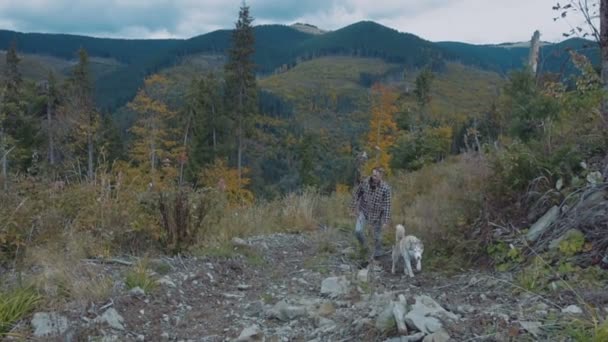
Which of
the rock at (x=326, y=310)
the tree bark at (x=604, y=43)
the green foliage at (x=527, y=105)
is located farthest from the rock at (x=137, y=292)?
the green foliage at (x=527, y=105)

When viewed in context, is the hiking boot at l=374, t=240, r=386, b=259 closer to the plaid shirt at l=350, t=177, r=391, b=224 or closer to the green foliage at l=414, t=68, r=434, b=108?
the plaid shirt at l=350, t=177, r=391, b=224

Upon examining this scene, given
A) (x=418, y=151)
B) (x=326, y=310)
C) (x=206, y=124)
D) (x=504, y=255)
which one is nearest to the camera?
(x=326, y=310)

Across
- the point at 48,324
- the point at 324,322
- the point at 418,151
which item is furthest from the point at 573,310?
the point at 418,151

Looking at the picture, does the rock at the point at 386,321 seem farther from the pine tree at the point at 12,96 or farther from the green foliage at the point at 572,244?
the pine tree at the point at 12,96

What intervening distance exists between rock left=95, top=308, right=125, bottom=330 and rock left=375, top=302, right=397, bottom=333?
233cm

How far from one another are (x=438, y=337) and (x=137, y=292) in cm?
313

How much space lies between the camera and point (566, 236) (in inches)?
212

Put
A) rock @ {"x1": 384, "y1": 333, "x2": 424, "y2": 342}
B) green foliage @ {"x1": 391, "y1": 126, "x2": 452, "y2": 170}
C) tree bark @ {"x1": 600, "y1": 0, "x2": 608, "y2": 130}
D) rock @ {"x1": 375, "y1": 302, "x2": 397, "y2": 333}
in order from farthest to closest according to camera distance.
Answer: green foliage @ {"x1": 391, "y1": 126, "x2": 452, "y2": 170} < tree bark @ {"x1": 600, "y1": 0, "x2": 608, "y2": 130} < rock @ {"x1": 375, "y1": 302, "x2": 397, "y2": 333} < rock @ {"x1": 384, "y1": 333, "x2": 424, "y2": 342}

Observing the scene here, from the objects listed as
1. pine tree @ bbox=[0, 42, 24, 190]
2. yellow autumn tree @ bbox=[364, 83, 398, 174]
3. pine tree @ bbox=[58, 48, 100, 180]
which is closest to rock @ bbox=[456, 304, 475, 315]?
pine tree @ bbox=[58, 48, 100, 180]

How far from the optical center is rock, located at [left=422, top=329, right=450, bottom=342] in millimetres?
3459

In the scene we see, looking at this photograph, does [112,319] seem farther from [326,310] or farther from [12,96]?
[12,96]

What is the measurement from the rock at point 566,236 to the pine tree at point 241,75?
100.0ft

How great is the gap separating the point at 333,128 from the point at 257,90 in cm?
9097

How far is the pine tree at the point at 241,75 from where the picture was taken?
3531cm
